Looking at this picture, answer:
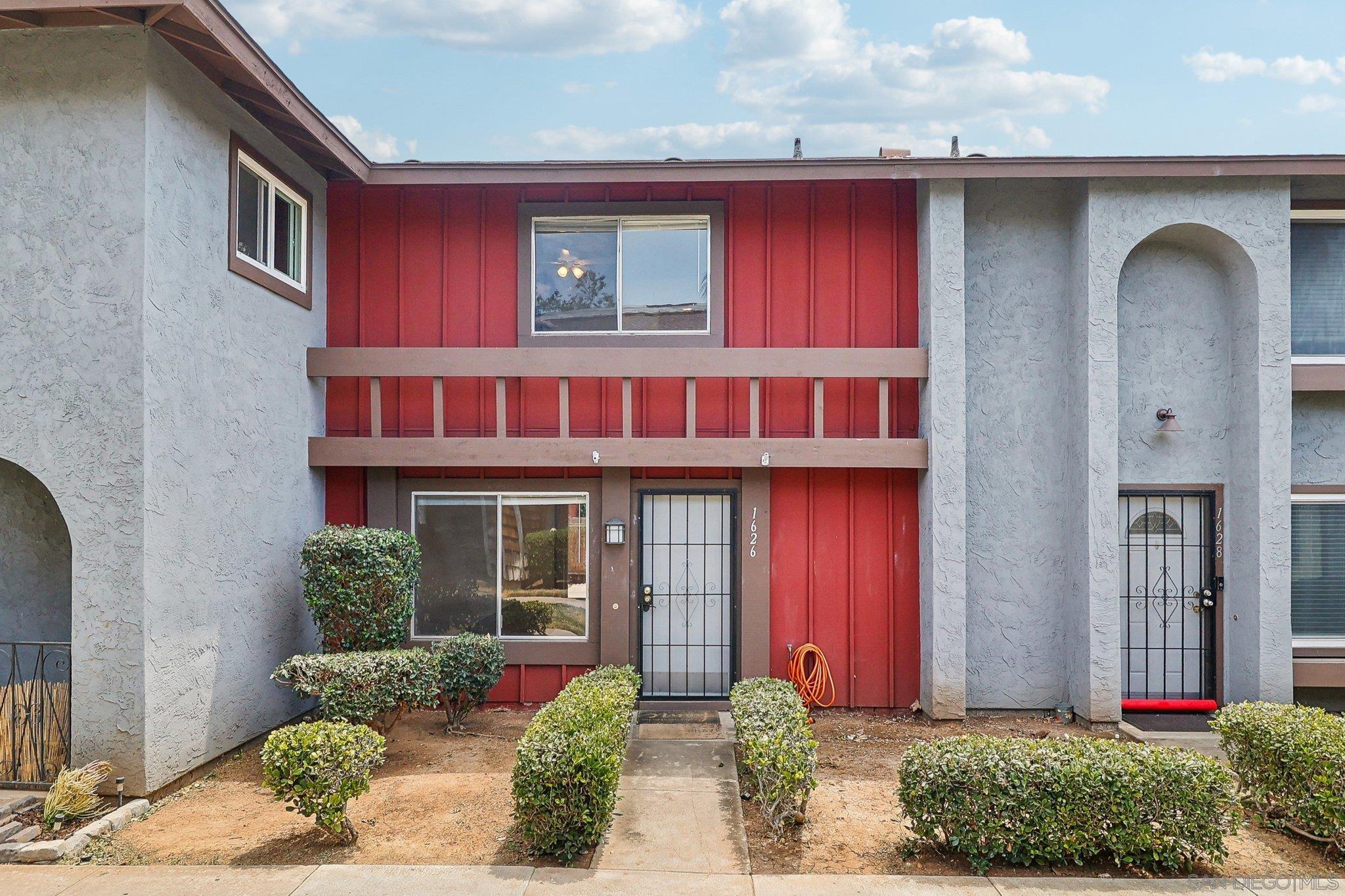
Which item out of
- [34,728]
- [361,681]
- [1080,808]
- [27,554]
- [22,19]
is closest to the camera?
[1080,808]

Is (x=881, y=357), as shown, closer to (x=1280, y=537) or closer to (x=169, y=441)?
(x=1280, y=537)

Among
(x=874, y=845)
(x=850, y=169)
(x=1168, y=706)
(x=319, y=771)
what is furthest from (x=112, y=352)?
(x=1168, y=706)

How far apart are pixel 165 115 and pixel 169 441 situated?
2.46m

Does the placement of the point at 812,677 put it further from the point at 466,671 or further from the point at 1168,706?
the point at 1168,706

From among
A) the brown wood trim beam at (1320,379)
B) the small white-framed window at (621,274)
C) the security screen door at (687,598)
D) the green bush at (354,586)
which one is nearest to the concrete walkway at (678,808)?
the security screen door at (687,598)

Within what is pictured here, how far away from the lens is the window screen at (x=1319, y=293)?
7566mm

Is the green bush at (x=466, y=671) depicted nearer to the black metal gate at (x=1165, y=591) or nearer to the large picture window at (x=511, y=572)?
the large picture window at (x=511, y=572)

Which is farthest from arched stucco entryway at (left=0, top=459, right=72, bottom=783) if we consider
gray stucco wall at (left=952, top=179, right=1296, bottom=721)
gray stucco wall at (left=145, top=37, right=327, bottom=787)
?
gray stucco wall at (left=952, top=179, right=1296, bottom=721)

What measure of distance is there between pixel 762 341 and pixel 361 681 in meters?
4.96

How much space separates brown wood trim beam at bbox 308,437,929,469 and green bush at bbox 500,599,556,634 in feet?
5.04

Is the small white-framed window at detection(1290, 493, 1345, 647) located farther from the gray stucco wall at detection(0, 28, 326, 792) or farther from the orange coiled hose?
the gray stucco wall at detection(0, 28, 326, 792)

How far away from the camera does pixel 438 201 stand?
26.2ft

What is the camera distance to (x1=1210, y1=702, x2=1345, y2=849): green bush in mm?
4574

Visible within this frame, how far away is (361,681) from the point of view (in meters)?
6.05
